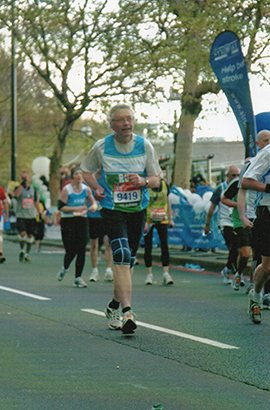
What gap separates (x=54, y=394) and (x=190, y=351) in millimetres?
1678

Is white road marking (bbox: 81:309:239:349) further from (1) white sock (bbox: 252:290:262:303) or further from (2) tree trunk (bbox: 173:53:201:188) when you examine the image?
(2) tree trunk (bbox: 173:53:201:188)

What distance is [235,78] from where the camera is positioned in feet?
44.8

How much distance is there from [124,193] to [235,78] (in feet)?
22.6

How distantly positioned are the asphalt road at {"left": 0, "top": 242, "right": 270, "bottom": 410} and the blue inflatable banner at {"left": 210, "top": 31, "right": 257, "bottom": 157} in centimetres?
364

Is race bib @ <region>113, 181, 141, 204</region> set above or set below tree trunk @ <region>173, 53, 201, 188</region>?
below

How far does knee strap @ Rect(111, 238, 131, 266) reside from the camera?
714cm

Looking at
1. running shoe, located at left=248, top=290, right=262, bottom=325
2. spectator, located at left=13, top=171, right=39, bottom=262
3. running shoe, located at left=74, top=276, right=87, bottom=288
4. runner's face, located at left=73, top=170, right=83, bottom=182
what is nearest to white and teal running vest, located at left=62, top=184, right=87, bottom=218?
runner's face, located at left=73, top=170, right=83, bottom=182

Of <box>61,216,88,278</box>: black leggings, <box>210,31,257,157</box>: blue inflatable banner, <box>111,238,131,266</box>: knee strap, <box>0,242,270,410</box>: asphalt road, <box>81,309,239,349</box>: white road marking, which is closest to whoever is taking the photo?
<box>0,242,270,410</box>: asphalt road

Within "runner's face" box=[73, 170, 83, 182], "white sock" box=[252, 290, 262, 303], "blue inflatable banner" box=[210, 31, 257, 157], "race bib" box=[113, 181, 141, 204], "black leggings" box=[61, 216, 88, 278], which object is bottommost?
"white sock" box=[252, 290, 262, 303]

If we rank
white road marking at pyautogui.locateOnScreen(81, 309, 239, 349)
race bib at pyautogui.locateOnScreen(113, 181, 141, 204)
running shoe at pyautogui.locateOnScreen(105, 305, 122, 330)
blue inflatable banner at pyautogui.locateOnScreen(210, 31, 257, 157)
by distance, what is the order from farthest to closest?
blue inflatable banner at pyautogui.locateOnScreen(210, 31, 257, 157)
running shoe at pyautogui.locateOnScreen(105, 305, 122, 330)
race bib at pyautogui.locateOnScreen(113, 181, 141, 204)
white road marking at pyautogui.locateOnScreen(81, 309, 239, 349)

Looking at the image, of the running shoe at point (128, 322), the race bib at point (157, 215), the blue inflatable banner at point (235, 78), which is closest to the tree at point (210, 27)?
the blue inflatable banner at point (235, 78)

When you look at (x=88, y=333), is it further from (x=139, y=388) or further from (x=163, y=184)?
(x=163, y=184)

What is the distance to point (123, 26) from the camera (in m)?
25.4

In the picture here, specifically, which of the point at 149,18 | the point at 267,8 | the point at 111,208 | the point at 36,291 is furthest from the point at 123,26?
the point at 111,208
